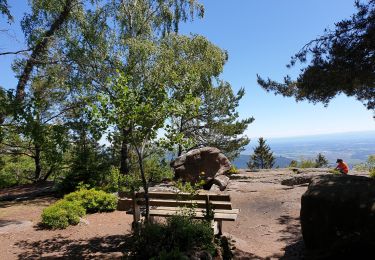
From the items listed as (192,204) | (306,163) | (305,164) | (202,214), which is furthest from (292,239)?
(306,163)

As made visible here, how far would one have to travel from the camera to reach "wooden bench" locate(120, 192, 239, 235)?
7.46 meters

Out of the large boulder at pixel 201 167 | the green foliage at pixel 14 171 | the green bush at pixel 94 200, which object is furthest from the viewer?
the green foliage at pixel 14 171

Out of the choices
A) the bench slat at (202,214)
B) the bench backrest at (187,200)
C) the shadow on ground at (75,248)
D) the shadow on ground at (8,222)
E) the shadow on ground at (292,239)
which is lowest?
the shadow on ground at (292,239)

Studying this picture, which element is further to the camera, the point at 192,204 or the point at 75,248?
the point at 75,248

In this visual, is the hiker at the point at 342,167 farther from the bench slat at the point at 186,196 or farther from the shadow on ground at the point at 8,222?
the shadow on ground at the point at 8,222

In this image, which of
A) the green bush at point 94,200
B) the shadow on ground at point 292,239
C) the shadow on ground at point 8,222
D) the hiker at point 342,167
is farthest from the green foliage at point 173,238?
the hiker at point 342,167

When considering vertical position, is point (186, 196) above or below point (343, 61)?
below

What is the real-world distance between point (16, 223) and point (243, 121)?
16.4 metres

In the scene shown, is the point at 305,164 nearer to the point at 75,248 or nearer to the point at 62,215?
the point at 62,215

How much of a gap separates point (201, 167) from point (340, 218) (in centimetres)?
1040

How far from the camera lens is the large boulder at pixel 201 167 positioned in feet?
53.1

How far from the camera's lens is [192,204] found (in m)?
7.54

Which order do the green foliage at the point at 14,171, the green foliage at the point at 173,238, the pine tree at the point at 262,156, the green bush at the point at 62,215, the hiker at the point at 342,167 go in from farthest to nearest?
the pine tree at the point at 262,156, the green foliage at the point at 14,171, the hiker at the point at 342,167, the green bush at the point at 62,215, the green foliage at the point at 173,238

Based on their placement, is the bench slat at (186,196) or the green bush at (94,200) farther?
the green bush at (94,200)
